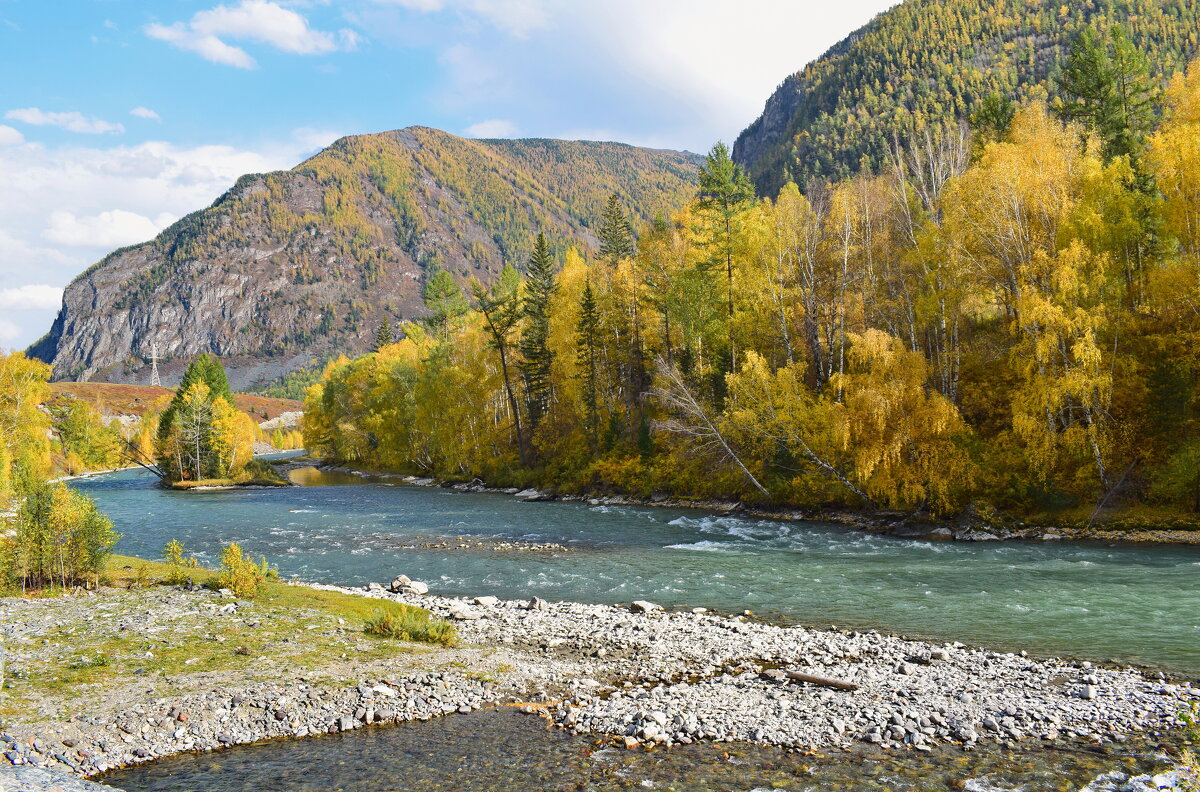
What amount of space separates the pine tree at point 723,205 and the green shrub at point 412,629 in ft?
97.3

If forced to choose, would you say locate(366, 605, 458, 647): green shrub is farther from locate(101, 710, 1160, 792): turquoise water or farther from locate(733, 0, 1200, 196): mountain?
locate(733, 0, 1200, 196): mountain

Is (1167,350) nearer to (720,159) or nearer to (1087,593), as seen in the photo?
(1087,593)

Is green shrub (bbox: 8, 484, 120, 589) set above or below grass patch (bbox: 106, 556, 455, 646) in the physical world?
above

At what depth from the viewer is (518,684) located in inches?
520

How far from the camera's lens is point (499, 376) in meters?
64.5

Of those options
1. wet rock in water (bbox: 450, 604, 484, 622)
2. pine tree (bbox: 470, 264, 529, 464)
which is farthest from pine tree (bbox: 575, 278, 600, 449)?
wet rock in water (bbox: 450, 604, 484, 622)

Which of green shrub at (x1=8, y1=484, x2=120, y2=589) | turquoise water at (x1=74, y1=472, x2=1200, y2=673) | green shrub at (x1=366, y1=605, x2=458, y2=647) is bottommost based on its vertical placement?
turquoise water at (x1=74, y1=472, x2=1200, y2=673)

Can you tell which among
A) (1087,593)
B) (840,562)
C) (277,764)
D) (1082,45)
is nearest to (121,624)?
(277,764)

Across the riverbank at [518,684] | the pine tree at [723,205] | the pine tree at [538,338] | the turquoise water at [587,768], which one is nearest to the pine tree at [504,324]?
the pine tree at [538,338]

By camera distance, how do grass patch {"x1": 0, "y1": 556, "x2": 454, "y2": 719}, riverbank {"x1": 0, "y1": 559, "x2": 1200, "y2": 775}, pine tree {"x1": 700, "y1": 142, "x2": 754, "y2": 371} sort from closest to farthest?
1. riverbank {"x1": 0, "y1": 559, "x2": 1200, "y2": 775}
2. grass patch {"x1": 0, "y1": 556, "x2": 454, "y2": 719}
3. pine tree {"x1": 700, "y1": 142, "x2": 754, "y2": 371}

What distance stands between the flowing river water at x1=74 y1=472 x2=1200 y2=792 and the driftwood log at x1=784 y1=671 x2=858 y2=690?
2617mm

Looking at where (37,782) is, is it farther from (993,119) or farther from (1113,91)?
(993,119)

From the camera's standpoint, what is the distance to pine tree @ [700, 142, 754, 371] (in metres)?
42.2

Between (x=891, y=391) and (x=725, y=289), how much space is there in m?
14.7
